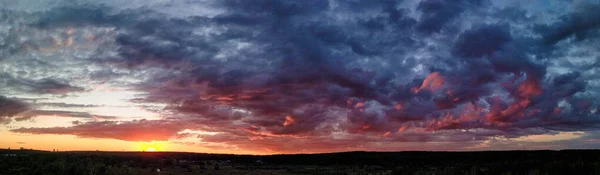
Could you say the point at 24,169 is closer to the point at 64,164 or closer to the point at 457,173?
the point at 64,164

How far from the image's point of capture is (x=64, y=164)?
29.5 meters

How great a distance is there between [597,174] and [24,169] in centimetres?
3075

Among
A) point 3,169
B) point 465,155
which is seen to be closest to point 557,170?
point 3,169

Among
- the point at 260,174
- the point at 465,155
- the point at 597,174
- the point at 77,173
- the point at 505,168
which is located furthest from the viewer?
the point at 465,155

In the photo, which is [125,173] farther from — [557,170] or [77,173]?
[557,170]

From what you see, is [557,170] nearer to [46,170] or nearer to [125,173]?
[125,173]

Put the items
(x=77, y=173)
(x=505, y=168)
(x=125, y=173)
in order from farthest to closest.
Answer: (x=125, y=173) < (x=77, y=173) < (x=505, y=168)

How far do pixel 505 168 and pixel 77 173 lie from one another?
24934 mm

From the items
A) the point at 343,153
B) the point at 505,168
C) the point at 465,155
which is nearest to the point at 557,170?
the point at 505,168

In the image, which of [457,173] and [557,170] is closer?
[557,170]

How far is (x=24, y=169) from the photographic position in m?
28.3

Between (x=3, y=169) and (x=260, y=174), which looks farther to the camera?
(x=260, y=174)

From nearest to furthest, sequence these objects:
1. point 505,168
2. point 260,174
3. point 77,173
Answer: point 505,168 → point 77,173 → point 260,174

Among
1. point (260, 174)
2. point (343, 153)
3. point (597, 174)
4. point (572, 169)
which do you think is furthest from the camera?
point (343, 153)
